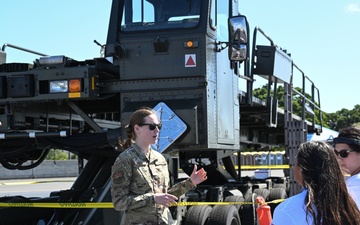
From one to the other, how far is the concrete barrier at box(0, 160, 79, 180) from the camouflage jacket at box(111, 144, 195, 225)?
81.8ft

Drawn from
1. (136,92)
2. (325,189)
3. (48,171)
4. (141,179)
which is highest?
(136,92)

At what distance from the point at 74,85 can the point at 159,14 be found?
4.92 feet

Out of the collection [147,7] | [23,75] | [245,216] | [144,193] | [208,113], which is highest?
[147,7]

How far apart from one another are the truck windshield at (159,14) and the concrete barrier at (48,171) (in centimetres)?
2243

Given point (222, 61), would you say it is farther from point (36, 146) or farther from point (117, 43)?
point (36, 146)

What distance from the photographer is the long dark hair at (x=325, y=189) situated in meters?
2.52

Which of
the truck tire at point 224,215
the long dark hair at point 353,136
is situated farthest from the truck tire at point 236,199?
the long dark hair at point 353,136

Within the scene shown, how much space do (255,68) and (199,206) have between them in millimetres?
2581

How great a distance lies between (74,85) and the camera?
20.9 feet

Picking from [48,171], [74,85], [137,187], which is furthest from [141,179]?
[48,171]

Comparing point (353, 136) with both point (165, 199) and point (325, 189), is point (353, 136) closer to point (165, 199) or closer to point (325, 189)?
point (325, 189)

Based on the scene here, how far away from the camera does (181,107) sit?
6.34 meters

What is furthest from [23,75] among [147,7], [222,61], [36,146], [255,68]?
[255,68]

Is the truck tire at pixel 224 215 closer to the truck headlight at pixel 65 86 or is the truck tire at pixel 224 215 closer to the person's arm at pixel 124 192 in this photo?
the truck headlight at pixel 65 86
